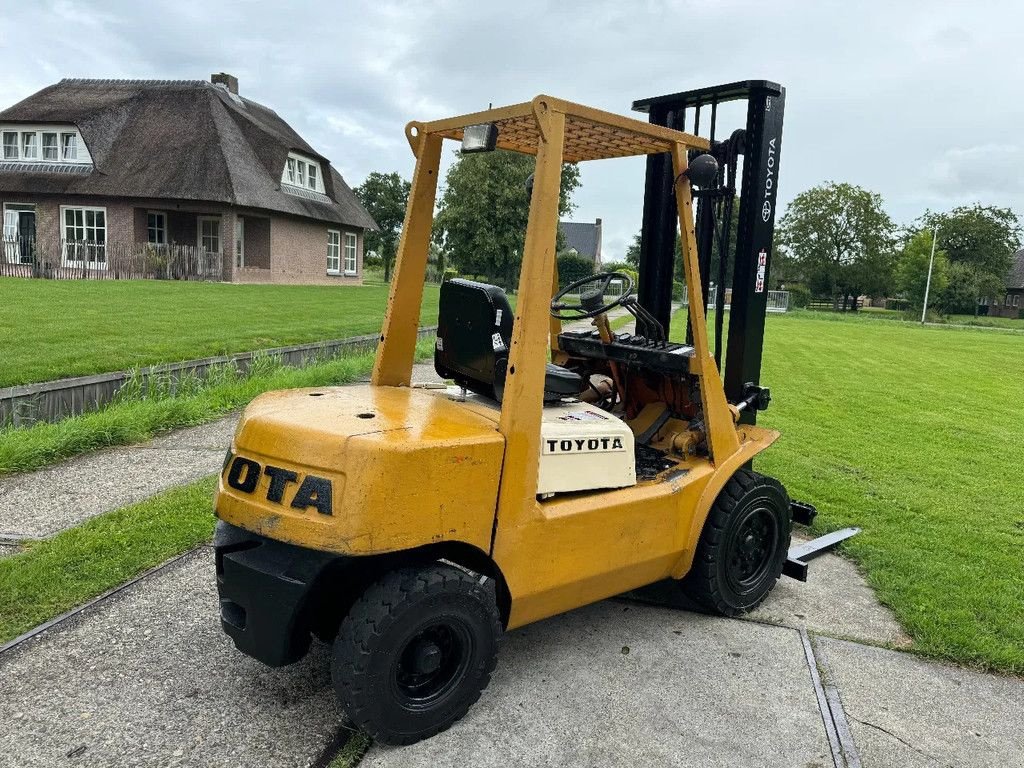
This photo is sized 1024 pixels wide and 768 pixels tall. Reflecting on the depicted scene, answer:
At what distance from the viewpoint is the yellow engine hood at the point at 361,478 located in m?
2.63

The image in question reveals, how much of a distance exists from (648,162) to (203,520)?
3693mm

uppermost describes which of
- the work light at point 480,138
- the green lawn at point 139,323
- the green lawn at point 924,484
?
the work light at point 480,138

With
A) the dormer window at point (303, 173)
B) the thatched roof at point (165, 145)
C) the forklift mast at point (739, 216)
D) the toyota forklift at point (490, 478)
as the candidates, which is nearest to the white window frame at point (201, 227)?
the thatched roof at point (165, 145)

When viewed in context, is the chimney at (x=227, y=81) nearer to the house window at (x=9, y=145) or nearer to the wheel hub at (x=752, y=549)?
the house window at (x=9, y=145)

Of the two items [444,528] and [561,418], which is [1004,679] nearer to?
[561,418]

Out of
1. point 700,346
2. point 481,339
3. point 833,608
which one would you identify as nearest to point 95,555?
point 481,339

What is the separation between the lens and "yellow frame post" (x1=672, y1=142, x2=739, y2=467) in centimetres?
358

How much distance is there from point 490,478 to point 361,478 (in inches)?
19.5

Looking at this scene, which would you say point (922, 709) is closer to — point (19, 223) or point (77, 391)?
point (77, 391)

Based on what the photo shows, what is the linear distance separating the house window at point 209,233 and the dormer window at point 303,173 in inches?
158

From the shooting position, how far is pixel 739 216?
451 centimetres

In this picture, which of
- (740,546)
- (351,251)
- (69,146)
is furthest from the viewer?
(351,251)

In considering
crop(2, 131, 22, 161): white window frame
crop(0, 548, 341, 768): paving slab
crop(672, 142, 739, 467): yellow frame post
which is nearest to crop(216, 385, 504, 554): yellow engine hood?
crop(0, 548, 341, 768): paving slab

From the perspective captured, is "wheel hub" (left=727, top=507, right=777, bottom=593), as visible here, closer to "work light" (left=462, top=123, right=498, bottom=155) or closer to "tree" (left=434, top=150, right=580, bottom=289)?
"work light" (left=462, top=123, right=498, bottom=155)
